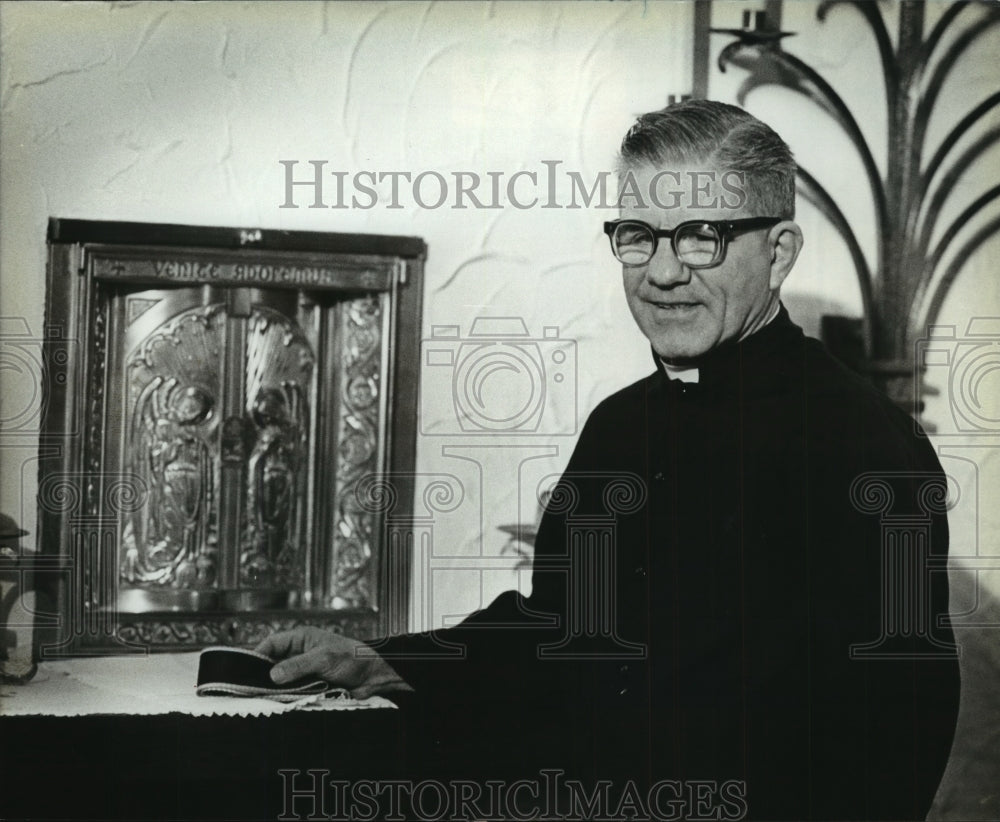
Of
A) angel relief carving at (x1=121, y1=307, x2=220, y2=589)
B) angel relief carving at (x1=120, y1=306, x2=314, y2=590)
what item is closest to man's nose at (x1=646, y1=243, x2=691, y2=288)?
angel relief carving at (x1=120, y1=306, x2=314, y2=590)

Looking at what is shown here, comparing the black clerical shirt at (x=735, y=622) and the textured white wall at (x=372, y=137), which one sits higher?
the textured white wall at (x=372, y=137)

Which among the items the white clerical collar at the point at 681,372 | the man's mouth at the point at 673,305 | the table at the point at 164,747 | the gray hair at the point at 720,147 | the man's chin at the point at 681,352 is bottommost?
the table at the point at 164,747

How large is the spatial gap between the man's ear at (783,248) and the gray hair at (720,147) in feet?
0.09

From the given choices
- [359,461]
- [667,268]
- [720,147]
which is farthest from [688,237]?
[359,461]

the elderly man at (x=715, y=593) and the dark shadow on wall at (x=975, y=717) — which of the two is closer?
the elderly man at (x=715, y=593)

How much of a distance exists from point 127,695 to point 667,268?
4.25 ft

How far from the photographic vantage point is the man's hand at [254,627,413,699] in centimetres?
222

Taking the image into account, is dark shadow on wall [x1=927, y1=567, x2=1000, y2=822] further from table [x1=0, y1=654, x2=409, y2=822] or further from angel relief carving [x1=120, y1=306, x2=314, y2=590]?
angel relief carving [x1=120, y1=306, x2=314, y2=590]

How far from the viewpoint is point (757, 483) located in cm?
219

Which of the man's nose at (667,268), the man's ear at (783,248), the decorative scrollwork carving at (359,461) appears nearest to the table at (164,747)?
the decorative scrollwork carving at (359,461)

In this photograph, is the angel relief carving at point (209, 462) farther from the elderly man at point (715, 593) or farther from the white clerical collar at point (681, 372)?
the white clerical collar at point (681, 372)

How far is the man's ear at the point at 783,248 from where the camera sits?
87.8 inches

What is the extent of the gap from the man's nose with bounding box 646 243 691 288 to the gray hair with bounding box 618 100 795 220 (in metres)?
0.17

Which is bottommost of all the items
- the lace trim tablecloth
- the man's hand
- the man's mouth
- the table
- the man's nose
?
the table
